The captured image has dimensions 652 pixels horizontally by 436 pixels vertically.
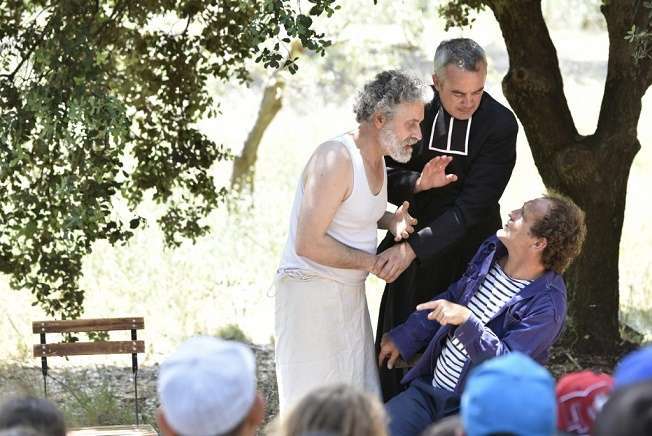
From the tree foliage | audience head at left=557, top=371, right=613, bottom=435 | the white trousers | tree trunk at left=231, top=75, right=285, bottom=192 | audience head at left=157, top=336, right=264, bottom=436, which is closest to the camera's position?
audience head at left=157, top=336, right=264, bottom=436

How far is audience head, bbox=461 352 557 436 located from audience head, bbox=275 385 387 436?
25 cm

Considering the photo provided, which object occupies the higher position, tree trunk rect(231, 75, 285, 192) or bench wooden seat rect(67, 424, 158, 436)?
tree trunk rect(231, 75, 285, 192)

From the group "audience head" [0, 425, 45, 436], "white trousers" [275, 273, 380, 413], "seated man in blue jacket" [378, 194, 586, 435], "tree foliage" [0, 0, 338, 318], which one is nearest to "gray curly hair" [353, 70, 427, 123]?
"tree foliage" [0, 0, 338, 318]

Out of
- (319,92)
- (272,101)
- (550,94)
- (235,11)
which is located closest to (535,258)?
(550,94)

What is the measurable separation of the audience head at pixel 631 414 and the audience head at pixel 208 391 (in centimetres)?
81

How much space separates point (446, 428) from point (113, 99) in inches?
116

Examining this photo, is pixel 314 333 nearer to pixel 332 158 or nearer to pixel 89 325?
pixel 332 158

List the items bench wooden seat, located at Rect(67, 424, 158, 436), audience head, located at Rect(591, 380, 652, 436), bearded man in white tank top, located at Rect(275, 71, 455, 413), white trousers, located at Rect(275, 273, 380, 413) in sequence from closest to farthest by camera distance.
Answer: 1. audience head, located at Rect(591, 380, 652, 436)
2. bearded man in white tank top, located at Rect(275, 71, 455, 413)
3. white trousers, located at Rect(275, 273, 380, 413)
4. bench wooden seat, located at Rect(67, 424, 158, 436)

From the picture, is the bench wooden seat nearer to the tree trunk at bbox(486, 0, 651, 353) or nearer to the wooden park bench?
the wooden park bench

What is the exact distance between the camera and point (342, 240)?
14.7 ft

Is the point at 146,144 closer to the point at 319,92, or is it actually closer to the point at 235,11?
the point at 235,11

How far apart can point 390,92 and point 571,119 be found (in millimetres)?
2844

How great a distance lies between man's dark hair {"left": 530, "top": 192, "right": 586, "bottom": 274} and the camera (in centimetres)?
423

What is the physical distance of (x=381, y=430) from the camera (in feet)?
9.09
